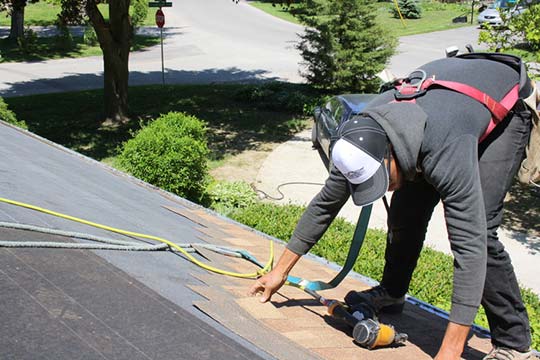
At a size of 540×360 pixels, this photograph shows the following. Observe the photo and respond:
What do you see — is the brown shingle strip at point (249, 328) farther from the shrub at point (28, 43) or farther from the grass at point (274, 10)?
the grass at point (274, 10)

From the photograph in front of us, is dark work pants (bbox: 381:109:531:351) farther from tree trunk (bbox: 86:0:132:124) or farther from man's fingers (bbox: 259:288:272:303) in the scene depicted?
tree trunk (bbox: 86:0:132:124)

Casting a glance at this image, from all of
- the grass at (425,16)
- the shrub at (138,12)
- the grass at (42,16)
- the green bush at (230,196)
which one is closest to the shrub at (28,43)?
the shrub at (138,12)

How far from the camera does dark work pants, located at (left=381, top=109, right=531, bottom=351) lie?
2.76m

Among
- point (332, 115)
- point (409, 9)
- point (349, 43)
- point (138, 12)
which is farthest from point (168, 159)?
point (409, 9)

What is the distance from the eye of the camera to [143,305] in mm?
2387

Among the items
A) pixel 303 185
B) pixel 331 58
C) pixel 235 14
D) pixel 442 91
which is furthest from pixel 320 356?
pixel 235 14

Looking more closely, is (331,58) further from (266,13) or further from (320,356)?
(266,13)

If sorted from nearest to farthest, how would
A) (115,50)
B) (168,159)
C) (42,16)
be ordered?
1. (168,159)
2. (115,50)
3. (42,16)

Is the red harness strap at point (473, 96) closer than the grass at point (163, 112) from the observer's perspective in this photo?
Yes

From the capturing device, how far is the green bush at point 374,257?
539 cm

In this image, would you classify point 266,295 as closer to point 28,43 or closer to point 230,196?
point 230,196

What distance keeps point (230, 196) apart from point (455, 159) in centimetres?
715

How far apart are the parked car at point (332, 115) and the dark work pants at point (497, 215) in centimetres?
779

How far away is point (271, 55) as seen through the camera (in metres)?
27.2
